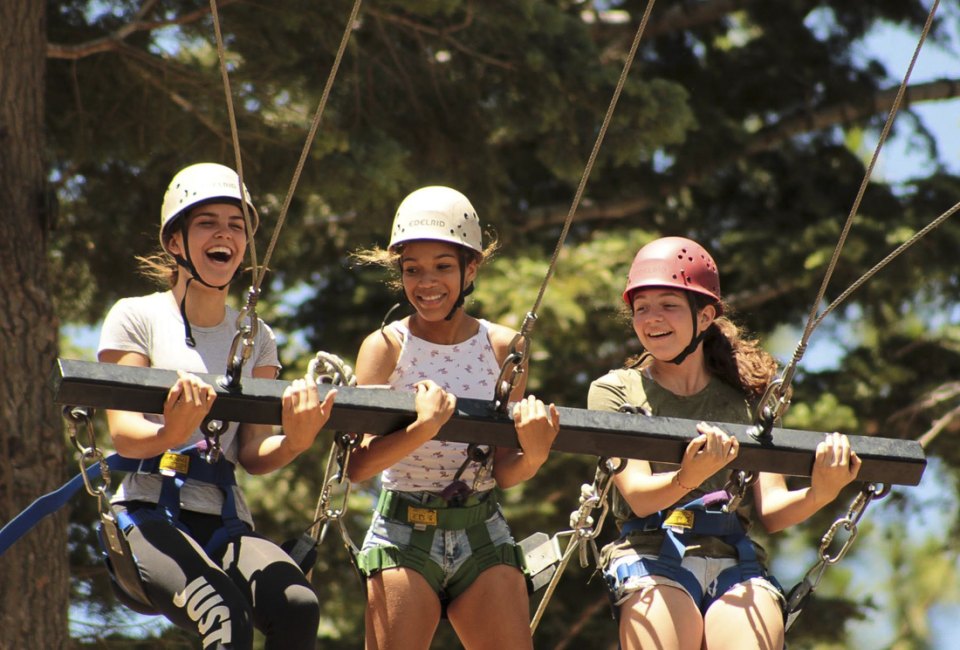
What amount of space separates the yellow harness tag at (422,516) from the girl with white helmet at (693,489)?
544 millimetres

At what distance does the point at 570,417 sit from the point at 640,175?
6196 mm

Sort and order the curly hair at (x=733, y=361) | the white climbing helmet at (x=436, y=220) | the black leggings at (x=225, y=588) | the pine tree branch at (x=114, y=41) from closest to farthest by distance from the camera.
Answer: the black leggings at (x=225, y=588) → the white climbing helmet at (x=436, y=220) → the curly hair at (x=733, y=361) → the pine tree branch at (x=114, y=41)

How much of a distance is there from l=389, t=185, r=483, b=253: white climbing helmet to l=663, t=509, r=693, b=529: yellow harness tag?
1.03m

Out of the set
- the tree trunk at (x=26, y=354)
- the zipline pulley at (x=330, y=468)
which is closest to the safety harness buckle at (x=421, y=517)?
the zipline pulley at (x=330, y=468)

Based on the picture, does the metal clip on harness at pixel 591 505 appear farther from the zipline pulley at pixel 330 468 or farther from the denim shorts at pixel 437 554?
the zipline pulley at pixel 330 468

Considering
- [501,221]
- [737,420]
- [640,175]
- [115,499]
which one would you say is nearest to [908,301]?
[640,175]

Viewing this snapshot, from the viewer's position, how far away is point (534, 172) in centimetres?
1058

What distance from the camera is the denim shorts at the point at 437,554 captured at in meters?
4.37

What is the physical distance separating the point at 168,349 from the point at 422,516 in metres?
0.90

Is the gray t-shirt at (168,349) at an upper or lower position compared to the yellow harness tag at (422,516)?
upper

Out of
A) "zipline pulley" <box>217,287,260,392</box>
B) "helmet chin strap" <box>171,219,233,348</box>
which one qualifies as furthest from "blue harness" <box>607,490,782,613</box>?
"helmet chin strap" <box>171,219,233,348</box>

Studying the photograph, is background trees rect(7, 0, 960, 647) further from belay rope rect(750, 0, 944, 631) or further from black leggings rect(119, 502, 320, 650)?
belay rope rect(750, 0, 944, 631)

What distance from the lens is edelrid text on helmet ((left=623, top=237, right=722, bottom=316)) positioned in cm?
461

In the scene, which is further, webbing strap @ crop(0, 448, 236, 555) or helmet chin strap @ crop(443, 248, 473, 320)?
helmet chin strap @ crop(443, 248, 473, 320)
